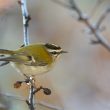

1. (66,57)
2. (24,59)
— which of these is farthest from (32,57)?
(66,57)

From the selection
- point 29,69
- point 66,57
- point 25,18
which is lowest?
point 66,57

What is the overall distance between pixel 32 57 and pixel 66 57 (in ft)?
8.33

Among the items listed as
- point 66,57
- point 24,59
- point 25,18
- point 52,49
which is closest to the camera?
point 25,18

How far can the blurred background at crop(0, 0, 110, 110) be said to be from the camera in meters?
5.22

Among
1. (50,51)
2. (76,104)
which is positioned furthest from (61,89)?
(50,51)

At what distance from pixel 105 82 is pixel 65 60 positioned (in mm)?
596

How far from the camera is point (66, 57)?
20.1ft

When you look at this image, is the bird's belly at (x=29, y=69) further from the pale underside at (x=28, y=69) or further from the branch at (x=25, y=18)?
the branch at (x=25, y=18)

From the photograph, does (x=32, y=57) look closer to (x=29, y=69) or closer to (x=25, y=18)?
(x=29, y=69)

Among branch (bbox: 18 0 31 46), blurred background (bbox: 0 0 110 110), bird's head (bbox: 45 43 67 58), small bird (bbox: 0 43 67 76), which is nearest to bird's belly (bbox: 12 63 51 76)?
small bird (bbox: 0 43 67 76)

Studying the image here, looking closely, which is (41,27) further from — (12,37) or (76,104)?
(76,104)

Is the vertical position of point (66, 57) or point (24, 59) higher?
point (24, 59)

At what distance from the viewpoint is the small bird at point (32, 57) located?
3408 millimetres

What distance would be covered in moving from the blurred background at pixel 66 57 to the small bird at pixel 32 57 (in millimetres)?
753
